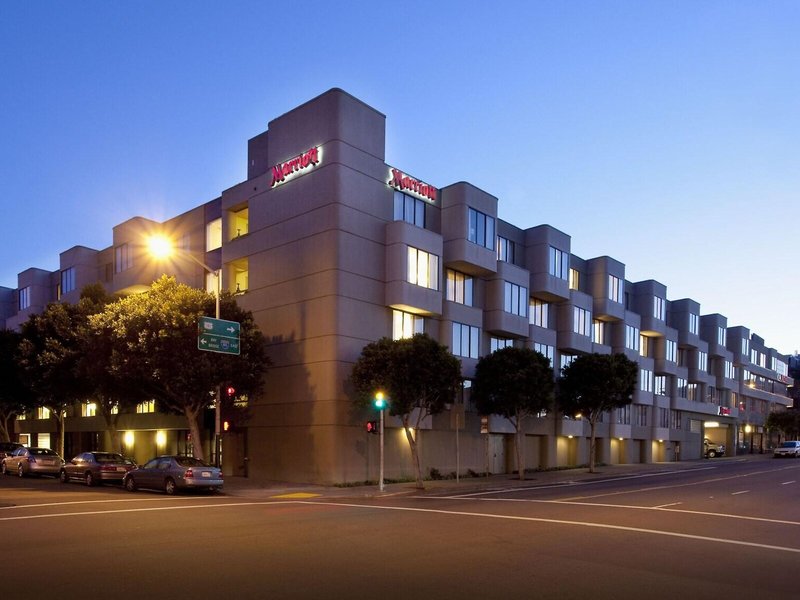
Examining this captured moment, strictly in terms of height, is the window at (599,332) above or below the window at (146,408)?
above

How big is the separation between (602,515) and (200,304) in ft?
65.8

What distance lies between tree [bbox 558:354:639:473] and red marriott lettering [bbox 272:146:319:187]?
2187cm

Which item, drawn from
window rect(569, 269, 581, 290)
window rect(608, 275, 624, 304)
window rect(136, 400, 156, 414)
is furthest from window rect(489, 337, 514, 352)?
window rect(136, 400, 156, 414)

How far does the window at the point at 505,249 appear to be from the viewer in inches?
1812

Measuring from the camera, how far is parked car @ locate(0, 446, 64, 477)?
35281 millimetres

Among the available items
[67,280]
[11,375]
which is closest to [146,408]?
[11,375]

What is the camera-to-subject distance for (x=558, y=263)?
49.4 meters

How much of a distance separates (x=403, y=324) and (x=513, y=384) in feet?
21.6

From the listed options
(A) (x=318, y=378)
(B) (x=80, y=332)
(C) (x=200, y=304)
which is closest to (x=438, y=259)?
(A) (x=318, y=378)

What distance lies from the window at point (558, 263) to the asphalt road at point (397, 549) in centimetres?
2588

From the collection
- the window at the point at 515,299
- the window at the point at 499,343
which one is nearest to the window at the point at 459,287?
the window at the point at 515,299

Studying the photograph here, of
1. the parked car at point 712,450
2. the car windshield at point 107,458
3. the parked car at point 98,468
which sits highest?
the car windshield at point 107,458

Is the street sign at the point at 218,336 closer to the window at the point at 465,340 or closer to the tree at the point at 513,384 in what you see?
the window at the point at 465,340

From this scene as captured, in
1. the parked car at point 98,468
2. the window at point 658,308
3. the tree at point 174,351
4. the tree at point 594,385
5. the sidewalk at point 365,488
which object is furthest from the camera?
the window at point 658,308
